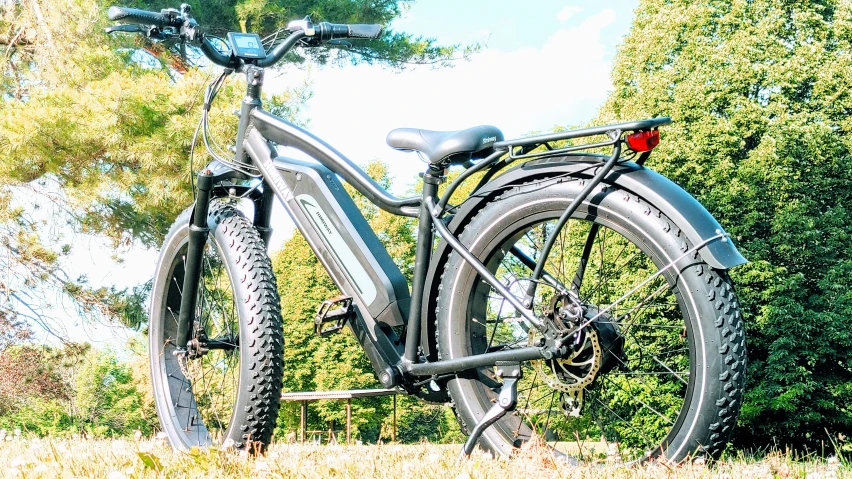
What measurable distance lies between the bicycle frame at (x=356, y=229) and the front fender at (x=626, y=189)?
4 cm

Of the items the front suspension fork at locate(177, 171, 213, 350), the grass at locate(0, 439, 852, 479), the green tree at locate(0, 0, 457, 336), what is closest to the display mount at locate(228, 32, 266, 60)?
the front suspension fork at locate(177, 171, 213, 350)

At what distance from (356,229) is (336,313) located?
320 mm

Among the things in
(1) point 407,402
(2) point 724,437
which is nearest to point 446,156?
(2) point 724,437

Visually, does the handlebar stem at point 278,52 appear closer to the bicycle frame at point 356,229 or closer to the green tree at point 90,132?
the bicycle frame at point 356,229

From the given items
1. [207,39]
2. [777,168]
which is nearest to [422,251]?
[207,39]

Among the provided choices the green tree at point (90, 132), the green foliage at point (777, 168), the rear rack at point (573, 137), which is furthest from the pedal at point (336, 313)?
the green foliage at point (777, 168)

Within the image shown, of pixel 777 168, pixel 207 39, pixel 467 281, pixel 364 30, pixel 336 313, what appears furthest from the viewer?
pixel 777 168

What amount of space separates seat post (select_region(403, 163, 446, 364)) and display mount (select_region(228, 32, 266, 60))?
118 centimetres

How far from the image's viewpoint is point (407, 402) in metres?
26.6

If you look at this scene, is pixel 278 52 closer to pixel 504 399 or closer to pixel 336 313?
pixel 336 313

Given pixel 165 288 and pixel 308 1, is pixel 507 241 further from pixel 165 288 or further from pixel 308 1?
pixel 308 1

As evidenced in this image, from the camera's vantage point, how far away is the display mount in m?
3.56

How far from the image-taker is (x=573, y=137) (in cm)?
240

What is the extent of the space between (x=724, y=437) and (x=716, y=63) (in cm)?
1541
